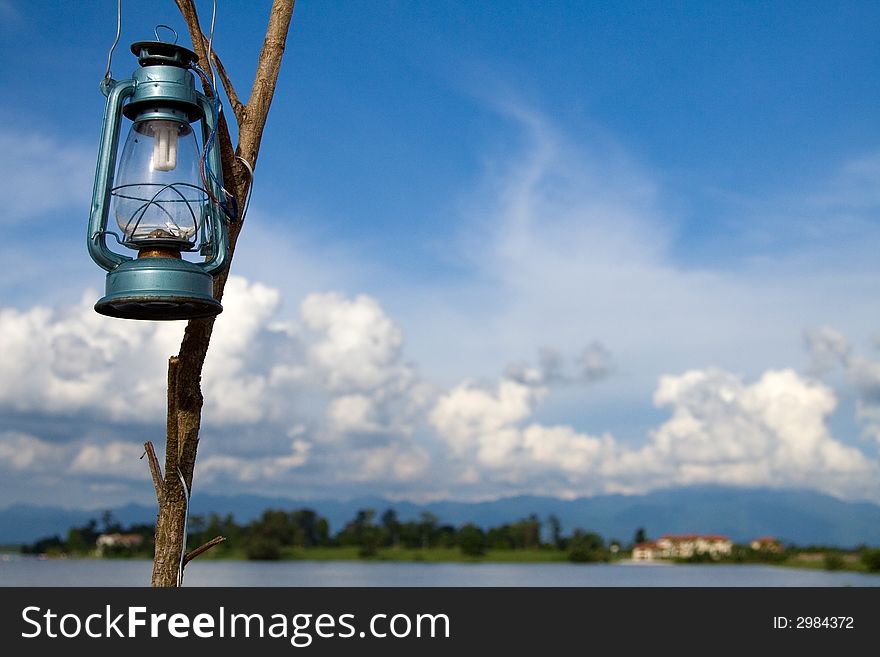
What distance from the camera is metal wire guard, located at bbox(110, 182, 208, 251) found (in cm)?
230

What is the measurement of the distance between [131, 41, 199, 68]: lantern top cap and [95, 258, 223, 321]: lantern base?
19.9 inches

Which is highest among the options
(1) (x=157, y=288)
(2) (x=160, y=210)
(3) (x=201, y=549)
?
(2) (x=160, y=210)

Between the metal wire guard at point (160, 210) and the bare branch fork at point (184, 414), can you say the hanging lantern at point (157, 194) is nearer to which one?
the metal wire guard at point (160, 210)

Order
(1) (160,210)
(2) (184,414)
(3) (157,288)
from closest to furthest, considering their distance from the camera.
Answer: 1. (3) (157,288)
2. (1) (160,210)
3. (2) (184,414)

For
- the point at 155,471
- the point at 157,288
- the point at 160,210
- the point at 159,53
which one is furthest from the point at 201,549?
the point at 159,53

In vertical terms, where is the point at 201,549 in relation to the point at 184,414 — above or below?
below

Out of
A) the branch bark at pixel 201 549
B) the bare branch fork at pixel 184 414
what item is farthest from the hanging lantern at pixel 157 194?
the branch bark at pixel 201 549

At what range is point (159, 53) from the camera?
2348 millimetres

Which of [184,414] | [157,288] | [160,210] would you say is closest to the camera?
[157,288]

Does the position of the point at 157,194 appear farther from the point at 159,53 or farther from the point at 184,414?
the point at 184,414

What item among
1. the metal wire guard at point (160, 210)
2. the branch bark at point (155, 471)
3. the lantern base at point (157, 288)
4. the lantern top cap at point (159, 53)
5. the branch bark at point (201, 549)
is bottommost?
the branch bark at point (201, 549)

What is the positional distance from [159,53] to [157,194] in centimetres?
35

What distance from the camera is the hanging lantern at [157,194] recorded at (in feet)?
7.43
